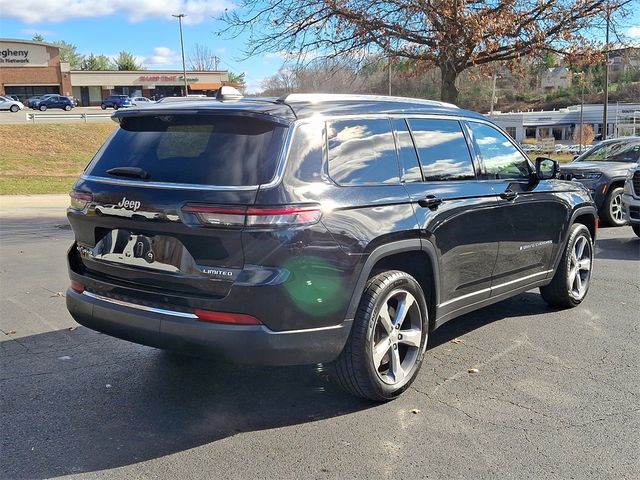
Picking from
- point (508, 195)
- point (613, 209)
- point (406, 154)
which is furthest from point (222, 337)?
point (613, 209)

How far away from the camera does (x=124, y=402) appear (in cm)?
394

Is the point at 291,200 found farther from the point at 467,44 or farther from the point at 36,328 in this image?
the point at 467,44

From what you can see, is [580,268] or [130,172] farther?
[580,268]

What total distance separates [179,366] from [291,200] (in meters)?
1.85

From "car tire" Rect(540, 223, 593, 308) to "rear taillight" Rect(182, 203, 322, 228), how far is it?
3513 mm

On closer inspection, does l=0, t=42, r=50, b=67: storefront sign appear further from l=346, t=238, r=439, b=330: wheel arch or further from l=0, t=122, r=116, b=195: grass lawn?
l=346, t=238, r=439, b=330: wheel arch

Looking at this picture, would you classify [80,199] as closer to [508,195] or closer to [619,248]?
[508,195]

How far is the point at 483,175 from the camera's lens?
4.90 metres

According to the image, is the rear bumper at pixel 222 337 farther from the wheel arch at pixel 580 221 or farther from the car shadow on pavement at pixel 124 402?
the wheel arch at pixel 580 221

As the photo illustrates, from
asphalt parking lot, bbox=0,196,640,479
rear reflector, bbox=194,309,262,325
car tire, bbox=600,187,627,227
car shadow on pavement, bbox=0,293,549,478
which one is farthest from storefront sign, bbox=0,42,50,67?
rear reflector, bbox=194,309,262,325

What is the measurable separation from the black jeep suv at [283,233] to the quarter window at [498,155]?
42 centimetres

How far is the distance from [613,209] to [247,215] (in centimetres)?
1055

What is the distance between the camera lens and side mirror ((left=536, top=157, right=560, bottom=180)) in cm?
559

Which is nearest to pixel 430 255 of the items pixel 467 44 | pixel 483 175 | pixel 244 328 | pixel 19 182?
pixel 483 175
